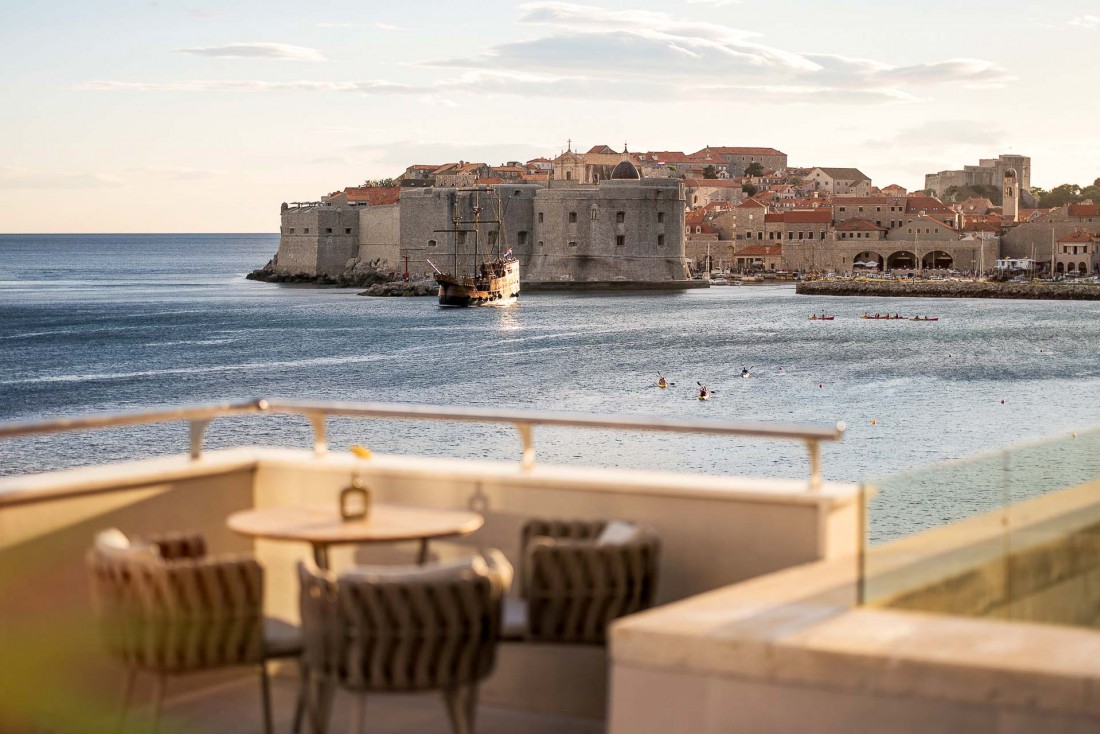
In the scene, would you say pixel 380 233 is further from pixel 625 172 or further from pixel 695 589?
pixel 695 589

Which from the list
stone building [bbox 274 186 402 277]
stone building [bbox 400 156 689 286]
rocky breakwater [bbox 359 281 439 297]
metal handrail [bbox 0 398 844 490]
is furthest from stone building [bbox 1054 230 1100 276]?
metal handrail [bbox 0 398 844 490]

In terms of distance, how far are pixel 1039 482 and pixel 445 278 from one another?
146 feet

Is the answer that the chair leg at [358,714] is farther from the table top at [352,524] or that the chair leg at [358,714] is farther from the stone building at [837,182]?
the stone building at [837,182]

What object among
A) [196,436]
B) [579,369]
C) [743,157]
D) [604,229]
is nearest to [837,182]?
[743,157]

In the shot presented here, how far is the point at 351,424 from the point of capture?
69.1 ft

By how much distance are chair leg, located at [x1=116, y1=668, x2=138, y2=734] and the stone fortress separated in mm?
49050

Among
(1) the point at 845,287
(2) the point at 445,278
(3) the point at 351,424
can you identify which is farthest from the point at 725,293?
(3) the point at 351,424

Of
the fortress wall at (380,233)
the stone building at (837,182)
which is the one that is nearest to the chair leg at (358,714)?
the fortress wall at (380,233)

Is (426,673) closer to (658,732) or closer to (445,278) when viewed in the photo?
(658,732)

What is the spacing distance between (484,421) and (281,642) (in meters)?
0.54

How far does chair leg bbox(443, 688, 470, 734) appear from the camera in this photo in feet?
7.59

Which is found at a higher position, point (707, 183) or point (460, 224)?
point (707, 183)

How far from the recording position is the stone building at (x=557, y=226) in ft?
172

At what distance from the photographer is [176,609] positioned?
7.55ft
